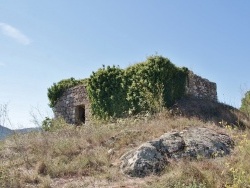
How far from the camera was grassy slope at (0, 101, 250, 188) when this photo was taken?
5867 millimetres

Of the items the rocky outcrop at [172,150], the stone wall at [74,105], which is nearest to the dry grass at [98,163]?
the rocky outcrop at [172,150]

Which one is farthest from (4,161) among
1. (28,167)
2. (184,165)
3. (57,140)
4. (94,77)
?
(94,77)

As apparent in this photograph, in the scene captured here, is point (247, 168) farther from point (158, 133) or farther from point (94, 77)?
point (94, 77)

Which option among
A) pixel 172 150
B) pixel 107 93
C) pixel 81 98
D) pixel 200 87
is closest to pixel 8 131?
pixel 172 150

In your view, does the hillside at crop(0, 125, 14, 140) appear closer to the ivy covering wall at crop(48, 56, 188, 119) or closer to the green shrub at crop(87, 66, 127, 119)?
the ivy covering wall at crop(48, 56, 188, 119)

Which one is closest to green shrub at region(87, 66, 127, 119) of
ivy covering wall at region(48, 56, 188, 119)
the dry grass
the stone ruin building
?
ivy covering wall at region(48, 56, 188, 119)

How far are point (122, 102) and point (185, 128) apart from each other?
5558mm

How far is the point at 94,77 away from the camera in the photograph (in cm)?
1605

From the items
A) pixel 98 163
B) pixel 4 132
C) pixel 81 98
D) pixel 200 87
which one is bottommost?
pixel 98 163

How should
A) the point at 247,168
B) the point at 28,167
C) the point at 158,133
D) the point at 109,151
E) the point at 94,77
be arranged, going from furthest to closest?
the point at 94,77 < the point at 158,133 < the point at 109,151 < the point at 28,167 < the point at 247,168

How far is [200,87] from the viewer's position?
16.7m

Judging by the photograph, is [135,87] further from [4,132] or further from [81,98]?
[4,132]

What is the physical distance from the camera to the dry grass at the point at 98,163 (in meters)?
5.88

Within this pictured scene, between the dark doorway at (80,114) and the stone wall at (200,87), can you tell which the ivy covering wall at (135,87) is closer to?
the stone wall at (200,87)
